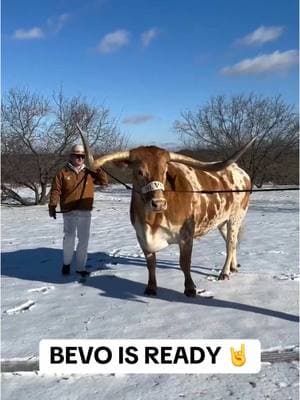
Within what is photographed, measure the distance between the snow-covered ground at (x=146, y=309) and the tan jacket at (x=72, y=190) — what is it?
1045 mm

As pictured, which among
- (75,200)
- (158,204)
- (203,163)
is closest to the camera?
(158,204)

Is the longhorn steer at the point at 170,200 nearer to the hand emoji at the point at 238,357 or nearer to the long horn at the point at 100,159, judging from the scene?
the long horn at the point at 100,159

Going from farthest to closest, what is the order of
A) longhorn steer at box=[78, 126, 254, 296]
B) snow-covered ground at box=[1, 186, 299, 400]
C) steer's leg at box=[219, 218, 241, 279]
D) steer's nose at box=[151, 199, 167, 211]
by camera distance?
steer's leg at box=[219, 218, 241, 279] < longhorn steer at box=[78, 126, 254, 296] < steer's nose at box=[151, 199, 167, 211] < snow-covered ground at box=[1, 186, 299, 400]

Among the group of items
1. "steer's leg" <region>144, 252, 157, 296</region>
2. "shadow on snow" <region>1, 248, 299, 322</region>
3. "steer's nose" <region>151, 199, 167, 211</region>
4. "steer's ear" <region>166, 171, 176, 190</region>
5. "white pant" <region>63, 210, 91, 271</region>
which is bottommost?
"shadow on snow" <region>1, 248, 299, 322</region>

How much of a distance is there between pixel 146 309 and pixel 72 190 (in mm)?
2370

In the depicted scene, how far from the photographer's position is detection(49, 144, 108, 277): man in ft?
23.0

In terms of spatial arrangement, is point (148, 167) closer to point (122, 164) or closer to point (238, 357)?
point (122, 164)

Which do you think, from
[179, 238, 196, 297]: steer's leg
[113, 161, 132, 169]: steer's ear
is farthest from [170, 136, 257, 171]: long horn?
[179, 238, 196, 297]: steer's leg

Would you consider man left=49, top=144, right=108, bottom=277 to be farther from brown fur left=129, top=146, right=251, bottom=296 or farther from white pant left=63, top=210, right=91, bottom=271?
brown fur left=129, top=146, right=251, bottom=296

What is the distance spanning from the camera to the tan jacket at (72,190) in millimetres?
7000

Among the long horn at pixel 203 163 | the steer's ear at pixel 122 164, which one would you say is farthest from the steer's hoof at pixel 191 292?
the steer's ear at pixel 122 164

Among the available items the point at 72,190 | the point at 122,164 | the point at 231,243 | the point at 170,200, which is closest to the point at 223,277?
the point at 231,243

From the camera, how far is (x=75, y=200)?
275 inches

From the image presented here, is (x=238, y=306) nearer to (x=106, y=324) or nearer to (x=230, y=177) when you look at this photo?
(x=106, y=324)
